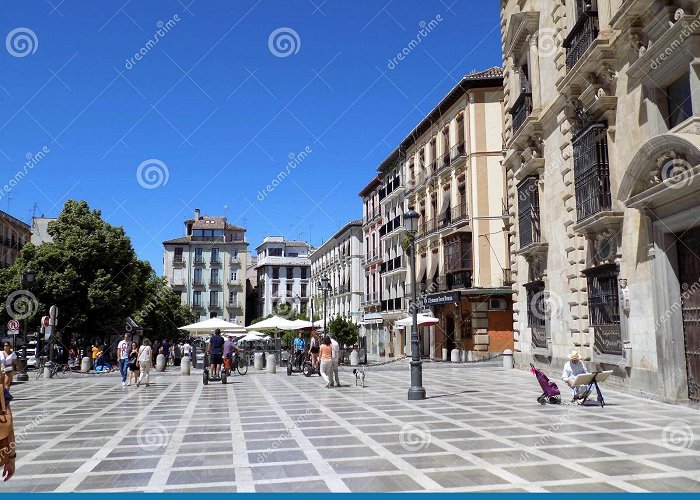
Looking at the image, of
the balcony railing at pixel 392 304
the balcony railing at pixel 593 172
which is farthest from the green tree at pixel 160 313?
the balcony railing at pixel 593 172

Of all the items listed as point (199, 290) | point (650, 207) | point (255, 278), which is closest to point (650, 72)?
point (650, 207)

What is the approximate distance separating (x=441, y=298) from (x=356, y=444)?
25.5 meters

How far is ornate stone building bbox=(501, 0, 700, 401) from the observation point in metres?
11.5

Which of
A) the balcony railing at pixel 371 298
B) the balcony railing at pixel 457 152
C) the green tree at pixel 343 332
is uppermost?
the balcony railing at pixel 457 152

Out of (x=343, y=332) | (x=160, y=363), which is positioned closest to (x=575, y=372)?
(x=160, y=363)

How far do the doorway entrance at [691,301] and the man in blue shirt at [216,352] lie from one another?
44.0 feet

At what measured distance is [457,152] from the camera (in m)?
33.6

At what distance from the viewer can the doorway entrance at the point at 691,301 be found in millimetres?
11500

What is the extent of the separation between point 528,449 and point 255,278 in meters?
91.4

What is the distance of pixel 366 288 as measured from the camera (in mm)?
55656

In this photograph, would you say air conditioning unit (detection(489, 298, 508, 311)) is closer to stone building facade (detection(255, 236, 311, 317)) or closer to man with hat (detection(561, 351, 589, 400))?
man with hat (detection(561, 351, 589, 400))

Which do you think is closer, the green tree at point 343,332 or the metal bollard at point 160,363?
the metal bollard at point 160,363

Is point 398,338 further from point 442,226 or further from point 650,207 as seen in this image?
point 650,207

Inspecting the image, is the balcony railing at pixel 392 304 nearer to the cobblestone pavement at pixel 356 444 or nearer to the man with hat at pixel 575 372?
the cobblestone pavement at pixel 356 444
